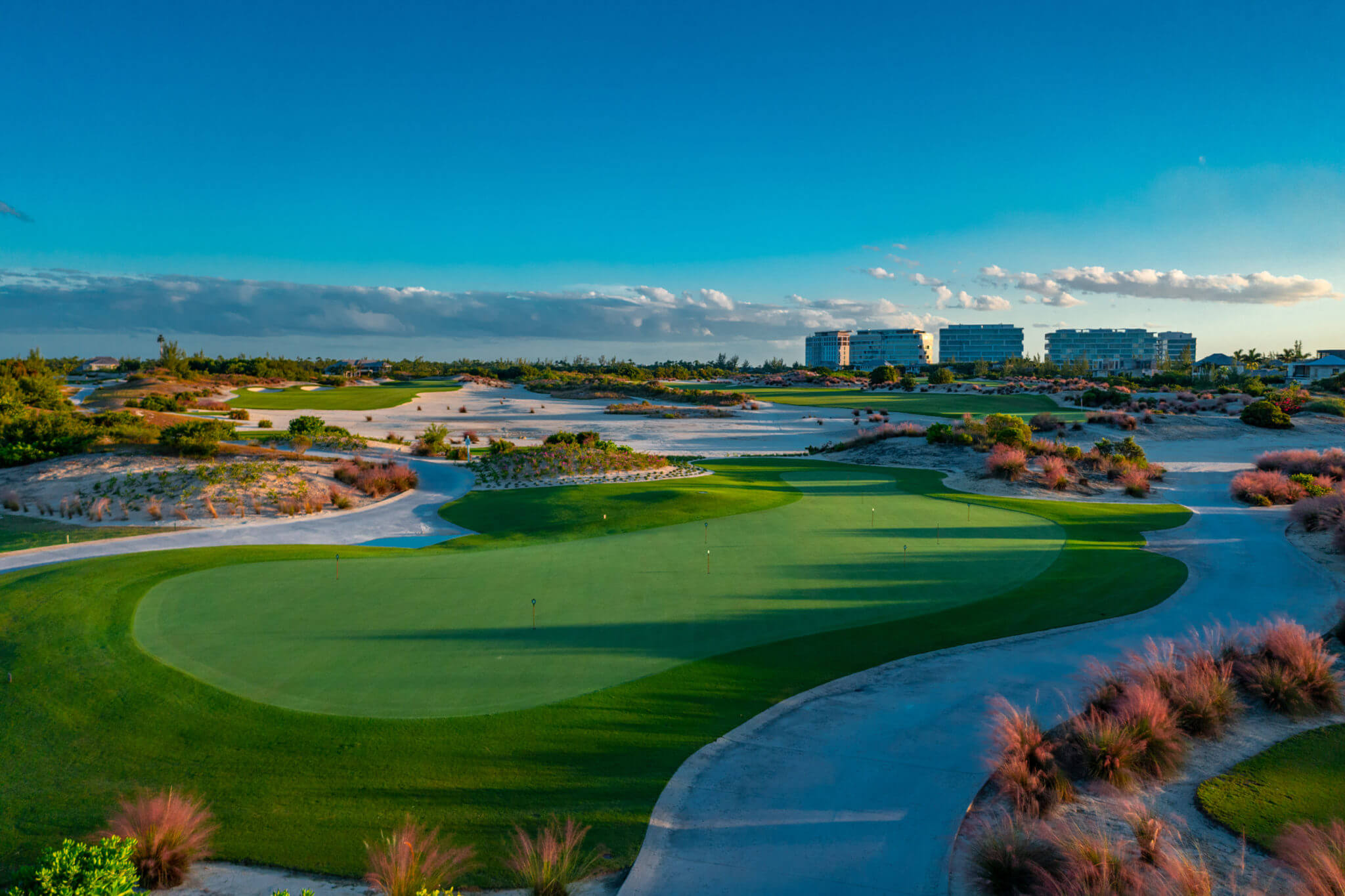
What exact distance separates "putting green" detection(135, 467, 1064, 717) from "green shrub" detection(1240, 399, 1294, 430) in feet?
111

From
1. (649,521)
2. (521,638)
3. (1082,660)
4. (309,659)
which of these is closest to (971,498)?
(649,521)

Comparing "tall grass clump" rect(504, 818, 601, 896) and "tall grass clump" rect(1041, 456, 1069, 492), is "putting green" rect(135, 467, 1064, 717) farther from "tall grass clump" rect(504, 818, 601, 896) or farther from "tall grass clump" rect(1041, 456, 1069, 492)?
"tall grass clump" rect(1041, 456, 1069, 492)

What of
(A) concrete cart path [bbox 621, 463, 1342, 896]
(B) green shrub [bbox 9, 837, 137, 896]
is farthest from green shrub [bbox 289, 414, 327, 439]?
(A) concrete cart path [bbox 621, 463, 1342, 896]

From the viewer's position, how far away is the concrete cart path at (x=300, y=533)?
1452 cm

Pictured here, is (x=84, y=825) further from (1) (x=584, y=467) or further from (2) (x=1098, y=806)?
(1) (x=584, y=467)

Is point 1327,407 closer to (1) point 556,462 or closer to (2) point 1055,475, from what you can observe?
(2) point 1055,475

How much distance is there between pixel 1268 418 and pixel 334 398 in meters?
69.2

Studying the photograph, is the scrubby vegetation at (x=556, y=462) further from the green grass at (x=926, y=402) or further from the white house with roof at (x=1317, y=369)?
the white house with roof at (x=1317, y=369)

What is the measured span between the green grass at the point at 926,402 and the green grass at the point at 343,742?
38556mm

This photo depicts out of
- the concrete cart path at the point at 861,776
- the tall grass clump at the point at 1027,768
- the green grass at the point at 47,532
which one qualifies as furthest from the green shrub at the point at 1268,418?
the green grass at the point at 47,532

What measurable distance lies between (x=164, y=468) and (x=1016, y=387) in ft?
246

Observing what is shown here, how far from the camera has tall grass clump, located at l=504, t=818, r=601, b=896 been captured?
4383 mm

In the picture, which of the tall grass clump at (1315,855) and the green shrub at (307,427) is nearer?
the tall grass clump at (1315,855)

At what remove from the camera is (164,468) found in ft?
69.6
